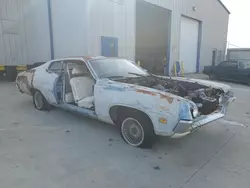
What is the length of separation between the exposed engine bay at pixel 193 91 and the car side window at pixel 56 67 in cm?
171

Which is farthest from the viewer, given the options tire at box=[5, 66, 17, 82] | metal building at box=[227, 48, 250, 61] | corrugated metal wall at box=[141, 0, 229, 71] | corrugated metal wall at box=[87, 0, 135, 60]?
metal building at box=[227, 48, 250, 61]

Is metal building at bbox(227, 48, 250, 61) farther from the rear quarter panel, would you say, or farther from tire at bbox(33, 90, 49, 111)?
the rear quarter panel

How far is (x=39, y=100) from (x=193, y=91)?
3.61 meters

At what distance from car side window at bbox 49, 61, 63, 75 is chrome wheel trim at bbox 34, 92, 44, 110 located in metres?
0.71

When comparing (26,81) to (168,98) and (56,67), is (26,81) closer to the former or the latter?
(56,67)

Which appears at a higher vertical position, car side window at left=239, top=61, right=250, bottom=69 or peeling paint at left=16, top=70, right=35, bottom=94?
car side window at left=239, top=61, right=250, bottom=69

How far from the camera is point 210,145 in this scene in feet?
11.2

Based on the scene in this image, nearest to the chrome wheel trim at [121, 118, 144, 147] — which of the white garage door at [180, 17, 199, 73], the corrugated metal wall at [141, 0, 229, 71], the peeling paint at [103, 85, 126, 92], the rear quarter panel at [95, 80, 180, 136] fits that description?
the rear quarter panel at [95, 80, 180, 136]

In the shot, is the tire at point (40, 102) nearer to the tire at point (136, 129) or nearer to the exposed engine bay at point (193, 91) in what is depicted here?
the exposed engine bay at point (193, 91)

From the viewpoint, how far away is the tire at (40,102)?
16.4 ft

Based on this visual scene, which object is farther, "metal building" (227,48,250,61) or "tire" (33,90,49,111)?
"metal building" (227,48,250,61)

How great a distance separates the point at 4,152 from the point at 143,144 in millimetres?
2023

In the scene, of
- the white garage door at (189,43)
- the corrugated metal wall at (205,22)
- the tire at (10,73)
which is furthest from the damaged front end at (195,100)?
the white garage door at (189,43)

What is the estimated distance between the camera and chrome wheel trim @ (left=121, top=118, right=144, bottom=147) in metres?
3.16
